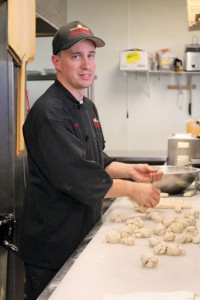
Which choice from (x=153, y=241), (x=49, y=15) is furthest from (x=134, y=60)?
(x=153, y=241)

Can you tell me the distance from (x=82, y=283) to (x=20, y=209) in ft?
3.63

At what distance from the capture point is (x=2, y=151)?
6.74 ft

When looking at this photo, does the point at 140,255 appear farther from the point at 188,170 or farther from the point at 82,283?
the point at 188,170

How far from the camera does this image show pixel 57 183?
1703mm

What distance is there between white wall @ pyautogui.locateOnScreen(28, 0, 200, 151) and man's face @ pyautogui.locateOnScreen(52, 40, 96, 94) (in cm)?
399

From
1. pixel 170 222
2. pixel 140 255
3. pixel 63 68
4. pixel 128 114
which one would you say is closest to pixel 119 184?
pixel 170 222

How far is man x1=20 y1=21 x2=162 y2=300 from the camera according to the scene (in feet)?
5.54

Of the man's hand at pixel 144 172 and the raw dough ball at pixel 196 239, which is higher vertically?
the man's hand at pixel 144 172

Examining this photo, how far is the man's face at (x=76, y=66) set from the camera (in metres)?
1.92

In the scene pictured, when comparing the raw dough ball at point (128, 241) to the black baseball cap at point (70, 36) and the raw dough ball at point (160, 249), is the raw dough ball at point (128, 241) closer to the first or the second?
the raw dough ball at point (160, 249)

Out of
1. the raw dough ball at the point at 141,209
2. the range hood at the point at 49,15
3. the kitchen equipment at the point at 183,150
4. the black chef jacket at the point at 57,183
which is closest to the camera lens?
the black chef jacket at the point at 57,183

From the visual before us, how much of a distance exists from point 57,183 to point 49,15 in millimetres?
1466

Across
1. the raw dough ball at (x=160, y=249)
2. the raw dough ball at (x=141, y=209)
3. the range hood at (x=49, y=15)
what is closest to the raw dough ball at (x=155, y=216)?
the raw dough ball at (x=141, y=209)

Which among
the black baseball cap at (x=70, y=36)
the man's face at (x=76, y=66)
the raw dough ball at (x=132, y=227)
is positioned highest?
the black baseball cap at (x=70, y=36)
